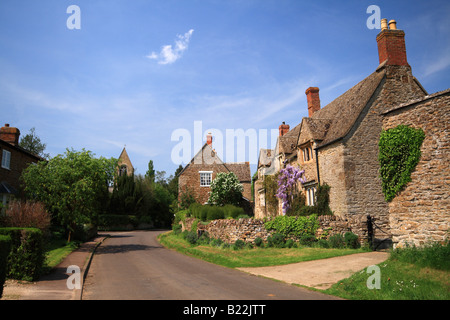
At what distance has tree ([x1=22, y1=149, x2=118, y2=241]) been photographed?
2127cm

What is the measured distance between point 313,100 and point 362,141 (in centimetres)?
1121

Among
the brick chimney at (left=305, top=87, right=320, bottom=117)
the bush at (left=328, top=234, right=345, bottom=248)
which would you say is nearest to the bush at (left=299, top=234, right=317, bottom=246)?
the bush at (left=328, top=234, right=345, bottom=248)

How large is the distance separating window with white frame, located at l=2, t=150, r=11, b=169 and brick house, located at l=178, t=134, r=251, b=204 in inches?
802

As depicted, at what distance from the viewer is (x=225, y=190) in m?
36.4

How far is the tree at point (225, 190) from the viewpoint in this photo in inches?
1435

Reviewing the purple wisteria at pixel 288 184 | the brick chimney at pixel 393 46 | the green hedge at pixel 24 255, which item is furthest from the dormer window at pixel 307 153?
the green hedge at pixel 24 255

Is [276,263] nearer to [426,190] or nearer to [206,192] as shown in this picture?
[426,190]

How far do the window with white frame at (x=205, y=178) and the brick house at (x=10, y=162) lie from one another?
66.8ft

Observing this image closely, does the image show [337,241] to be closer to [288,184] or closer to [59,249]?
[288,184]

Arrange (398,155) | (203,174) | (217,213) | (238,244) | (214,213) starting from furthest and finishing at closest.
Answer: (203,174)
(217,213)
(214,213)
(238,244)
(398,155)

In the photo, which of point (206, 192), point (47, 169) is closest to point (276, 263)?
point (47, 169)

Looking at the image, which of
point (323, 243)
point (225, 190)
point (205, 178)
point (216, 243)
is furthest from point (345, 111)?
point (205, 178)

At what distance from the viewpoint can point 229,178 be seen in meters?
37.0
